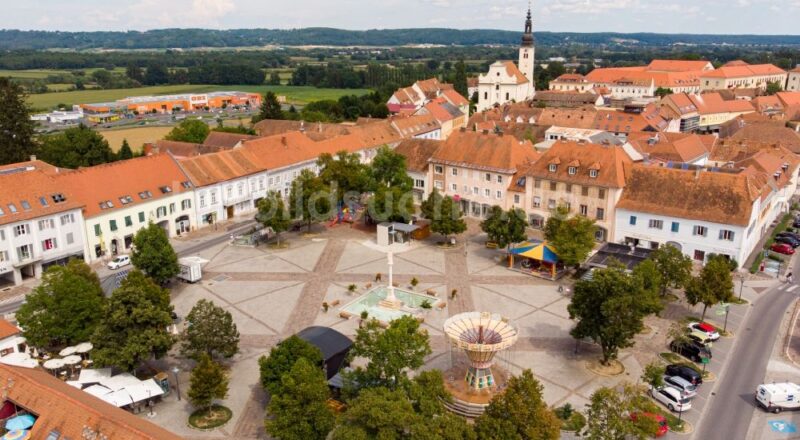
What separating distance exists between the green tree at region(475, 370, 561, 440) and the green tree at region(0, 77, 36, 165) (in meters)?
74.0

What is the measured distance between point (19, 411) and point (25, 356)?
13431 mm

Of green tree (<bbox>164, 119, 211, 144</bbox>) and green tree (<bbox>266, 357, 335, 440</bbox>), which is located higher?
green tree (<bbox>164, 119, 211, 144</bbox>)

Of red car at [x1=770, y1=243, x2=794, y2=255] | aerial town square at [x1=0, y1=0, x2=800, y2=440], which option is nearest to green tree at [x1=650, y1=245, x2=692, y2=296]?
aerial town square at [x1=0, y1=0, x2=800, y2=440]

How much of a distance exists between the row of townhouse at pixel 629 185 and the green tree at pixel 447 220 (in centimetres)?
1037

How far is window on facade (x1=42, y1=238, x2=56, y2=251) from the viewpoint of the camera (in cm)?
5391

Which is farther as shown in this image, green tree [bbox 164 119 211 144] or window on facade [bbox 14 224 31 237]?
green tree [bbox 164 119 211 144]

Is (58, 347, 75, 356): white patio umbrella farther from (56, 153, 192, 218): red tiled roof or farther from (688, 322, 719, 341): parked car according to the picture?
(688, 322, 719, 341): parked car

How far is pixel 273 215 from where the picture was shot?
60500 millimetres

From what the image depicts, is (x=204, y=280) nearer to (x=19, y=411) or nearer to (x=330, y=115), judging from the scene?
(x=19, y=411)

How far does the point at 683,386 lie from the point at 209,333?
2759 centimetres

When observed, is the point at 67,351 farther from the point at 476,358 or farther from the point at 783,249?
the point at 783,249

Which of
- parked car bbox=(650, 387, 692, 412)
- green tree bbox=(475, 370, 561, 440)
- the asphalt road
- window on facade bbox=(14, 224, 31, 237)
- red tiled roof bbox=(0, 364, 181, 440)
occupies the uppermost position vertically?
red tiled roof bbox=(0, 364, 181, 440)

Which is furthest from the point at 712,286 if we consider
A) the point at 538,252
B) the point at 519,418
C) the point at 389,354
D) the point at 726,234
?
the point at 389,354

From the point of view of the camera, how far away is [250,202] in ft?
247
